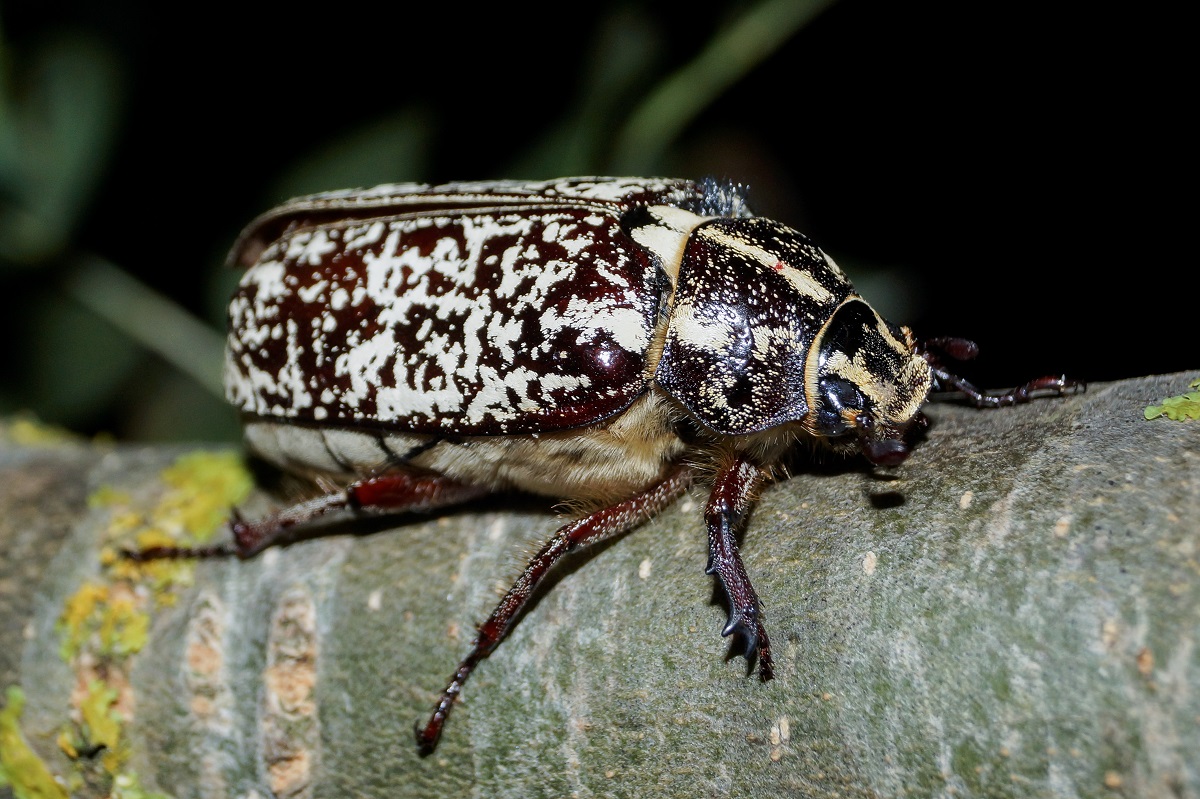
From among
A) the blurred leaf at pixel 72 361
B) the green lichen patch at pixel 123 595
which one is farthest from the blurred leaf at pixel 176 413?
the green lichen patch at pixel 123 595

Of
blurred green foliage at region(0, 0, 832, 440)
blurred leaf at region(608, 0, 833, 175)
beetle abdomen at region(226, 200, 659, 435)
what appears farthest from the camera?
blurred green foliage at region(0, 0, 832, 440)

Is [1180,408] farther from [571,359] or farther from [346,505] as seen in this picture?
[346,505]

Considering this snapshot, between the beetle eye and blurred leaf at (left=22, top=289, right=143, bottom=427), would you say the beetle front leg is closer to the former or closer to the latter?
the beetle eye

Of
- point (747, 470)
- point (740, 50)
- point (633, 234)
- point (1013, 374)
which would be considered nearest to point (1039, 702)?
point (747, 470)

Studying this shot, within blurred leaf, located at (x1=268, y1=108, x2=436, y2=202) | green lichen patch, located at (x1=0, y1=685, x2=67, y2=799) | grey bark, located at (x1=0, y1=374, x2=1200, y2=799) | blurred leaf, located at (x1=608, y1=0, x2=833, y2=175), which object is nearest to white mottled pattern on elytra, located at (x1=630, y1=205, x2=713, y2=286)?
grey bark, located at (x1=0, y1=374, x2=1200, y2=799)

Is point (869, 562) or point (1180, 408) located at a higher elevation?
point (1180, 408)

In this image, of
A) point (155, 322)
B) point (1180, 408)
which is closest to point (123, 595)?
point (155, 322)
